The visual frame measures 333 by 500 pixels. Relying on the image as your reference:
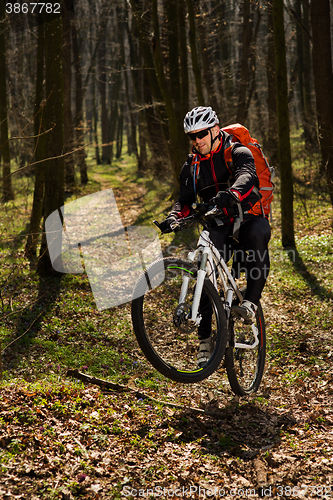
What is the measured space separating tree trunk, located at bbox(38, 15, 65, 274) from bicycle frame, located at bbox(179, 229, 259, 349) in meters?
4.57

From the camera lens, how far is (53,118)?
8258 millimetres

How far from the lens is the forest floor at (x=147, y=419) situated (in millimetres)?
3180

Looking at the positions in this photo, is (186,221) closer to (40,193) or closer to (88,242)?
(40,193)

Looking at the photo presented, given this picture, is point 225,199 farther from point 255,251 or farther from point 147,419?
point 147,419

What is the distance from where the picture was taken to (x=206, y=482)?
129 inches

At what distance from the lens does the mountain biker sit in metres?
4.14

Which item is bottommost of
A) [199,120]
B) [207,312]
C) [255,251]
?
[207,312]

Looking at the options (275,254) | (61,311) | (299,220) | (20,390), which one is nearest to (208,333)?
(20,390)

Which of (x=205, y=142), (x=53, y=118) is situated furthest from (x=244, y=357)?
(x=53, y=118)

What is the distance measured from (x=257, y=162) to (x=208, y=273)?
134 cm

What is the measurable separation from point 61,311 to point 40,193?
2947 mm
